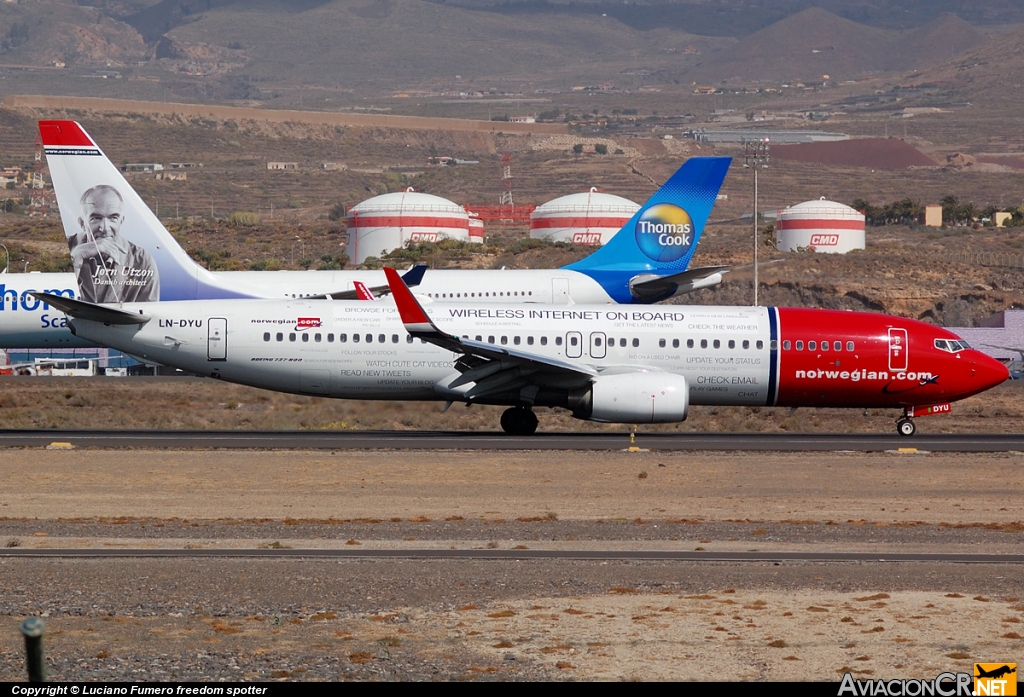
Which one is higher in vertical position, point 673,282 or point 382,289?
point 673,282

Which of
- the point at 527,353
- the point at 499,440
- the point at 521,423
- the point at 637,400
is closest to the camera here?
the point at 637,400

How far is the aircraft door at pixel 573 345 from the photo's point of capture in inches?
1384

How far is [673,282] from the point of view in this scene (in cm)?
4484

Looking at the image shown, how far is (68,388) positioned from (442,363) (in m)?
19.2

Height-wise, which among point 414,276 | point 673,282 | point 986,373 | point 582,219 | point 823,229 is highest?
point 582,219

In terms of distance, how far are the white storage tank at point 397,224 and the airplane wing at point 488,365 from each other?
7348cm

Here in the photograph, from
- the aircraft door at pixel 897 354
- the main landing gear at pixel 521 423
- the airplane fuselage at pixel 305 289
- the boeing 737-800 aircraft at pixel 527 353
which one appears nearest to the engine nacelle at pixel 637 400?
the boeing 737-800 aircraft at pixel 527 353

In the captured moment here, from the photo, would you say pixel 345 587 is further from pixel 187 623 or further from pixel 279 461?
pixel 279 461

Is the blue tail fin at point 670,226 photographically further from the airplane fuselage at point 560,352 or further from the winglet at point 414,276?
the airplane fuselage at point 560,352

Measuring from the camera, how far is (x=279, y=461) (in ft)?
96.1

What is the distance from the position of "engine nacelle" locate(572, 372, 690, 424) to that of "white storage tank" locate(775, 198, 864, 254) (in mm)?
80299

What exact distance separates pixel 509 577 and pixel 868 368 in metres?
20.2

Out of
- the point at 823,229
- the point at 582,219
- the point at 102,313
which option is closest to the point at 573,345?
the point at 102,313

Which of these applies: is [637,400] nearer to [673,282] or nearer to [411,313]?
[411,313]
